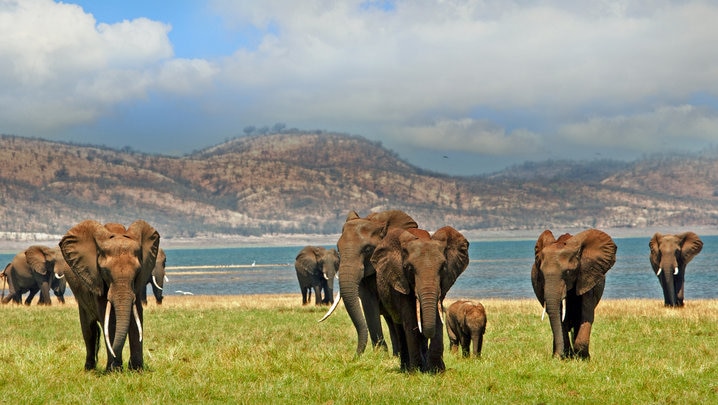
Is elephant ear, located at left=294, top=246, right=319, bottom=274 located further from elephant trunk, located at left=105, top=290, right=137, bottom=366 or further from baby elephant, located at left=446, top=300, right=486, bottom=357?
elephant trunk, located at left=105, top=290, right=137, bottom=366

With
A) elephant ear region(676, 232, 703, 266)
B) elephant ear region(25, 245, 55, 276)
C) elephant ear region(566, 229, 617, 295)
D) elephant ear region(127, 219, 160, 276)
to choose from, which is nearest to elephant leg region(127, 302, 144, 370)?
elephant ear region(127, 219, 160, 276)

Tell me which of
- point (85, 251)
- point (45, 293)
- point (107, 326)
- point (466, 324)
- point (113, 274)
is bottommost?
point (45, 293)

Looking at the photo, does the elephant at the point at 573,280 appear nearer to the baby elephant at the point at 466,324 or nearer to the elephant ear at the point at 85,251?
the baby elephant at the point at 466,324

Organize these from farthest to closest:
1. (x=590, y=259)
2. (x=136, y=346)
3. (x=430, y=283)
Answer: (x=590, y=259), (x=136, y=346), (x=430, y=283)

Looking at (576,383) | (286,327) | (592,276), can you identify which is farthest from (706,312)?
(576,383)

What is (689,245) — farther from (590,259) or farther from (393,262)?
(393,262)

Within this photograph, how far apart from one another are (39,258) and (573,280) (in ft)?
103

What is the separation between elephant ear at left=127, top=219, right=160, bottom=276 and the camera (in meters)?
14.8

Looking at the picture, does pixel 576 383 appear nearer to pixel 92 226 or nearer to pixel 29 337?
pixel 92 226

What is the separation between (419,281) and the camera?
44.2ft

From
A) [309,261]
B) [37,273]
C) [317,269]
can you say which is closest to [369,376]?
[309,261]

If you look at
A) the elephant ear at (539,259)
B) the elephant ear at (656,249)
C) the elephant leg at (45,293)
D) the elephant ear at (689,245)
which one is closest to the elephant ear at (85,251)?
the elephant ear at (539,259)

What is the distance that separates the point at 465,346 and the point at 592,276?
3333 millimetres

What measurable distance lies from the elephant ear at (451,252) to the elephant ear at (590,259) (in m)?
3.32
